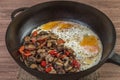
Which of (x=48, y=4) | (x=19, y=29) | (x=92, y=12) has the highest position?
(x=92, y=12)

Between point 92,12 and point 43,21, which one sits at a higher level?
point 92,12

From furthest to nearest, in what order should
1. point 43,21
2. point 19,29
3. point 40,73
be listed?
point 43,21
point 19,29
point 40,73

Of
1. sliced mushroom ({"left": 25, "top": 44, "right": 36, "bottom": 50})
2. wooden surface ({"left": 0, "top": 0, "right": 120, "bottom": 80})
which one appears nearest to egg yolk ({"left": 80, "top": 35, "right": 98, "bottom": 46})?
wooden surface ({"left": 0, "top": 0, "right": 120, "bottom": 80})

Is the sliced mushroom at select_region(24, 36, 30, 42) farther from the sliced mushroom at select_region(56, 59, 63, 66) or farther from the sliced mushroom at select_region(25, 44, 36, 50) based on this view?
the sliced mushroom at select_region(56, 59, 63, 66)

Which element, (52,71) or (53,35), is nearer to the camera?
(52,71)

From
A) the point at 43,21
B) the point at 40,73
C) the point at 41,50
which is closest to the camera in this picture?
the point at 40,73

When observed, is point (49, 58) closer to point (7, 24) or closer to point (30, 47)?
point (30, 47)

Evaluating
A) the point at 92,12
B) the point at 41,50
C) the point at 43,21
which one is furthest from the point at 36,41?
the point at 92,12

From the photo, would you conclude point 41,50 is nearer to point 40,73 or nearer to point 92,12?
point 40,73

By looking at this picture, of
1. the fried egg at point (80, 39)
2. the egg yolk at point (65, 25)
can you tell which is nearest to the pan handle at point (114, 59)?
the fried egg at point (80, 39)
